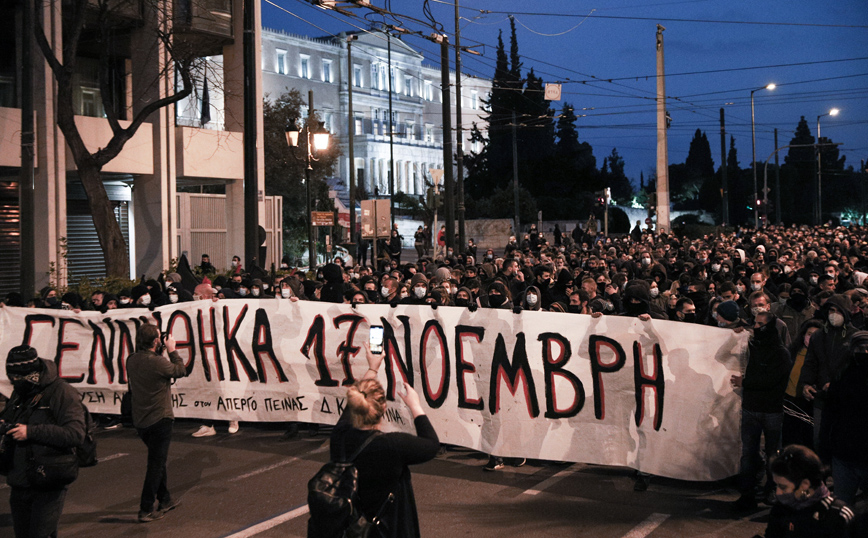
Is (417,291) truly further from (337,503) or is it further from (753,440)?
(337,503)

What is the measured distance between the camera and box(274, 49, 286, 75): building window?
86.9 meters

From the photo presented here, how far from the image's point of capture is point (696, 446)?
7062 mm

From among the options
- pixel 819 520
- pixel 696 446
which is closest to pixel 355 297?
pixel 696 446

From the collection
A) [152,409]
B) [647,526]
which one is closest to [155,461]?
[152,409]

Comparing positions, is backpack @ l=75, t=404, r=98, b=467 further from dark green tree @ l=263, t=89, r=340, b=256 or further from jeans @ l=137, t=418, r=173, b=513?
dark green tree @ l=263, t=89, r=340, b=256

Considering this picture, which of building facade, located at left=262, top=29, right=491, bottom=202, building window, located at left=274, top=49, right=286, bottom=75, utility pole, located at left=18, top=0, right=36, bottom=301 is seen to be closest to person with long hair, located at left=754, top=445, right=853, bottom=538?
utility pole, located at left=18, top=0, right=36, bottom=301

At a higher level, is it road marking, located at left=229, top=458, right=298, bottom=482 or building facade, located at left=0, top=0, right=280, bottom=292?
building facade, located at left=0, top=0, right=280, bottom=292

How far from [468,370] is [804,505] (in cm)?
455

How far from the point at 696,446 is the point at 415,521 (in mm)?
A: 3525

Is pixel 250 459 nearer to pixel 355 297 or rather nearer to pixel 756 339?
pixel 355 297

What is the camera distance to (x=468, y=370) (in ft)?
27.0

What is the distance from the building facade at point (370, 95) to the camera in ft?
287

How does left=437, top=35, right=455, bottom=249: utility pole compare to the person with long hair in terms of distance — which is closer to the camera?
the person with long hair

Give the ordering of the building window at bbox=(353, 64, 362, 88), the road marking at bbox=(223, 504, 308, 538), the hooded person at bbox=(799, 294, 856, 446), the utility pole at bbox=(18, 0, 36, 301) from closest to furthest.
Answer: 1. the road marking at bbox=(223, 504, 308, 538)
2. the hooded person at bbox=(799, 294, 856, 446)
3. the utility pole at bbox=(18, 0, 36, 301)
4. the building window at bbox=(353, 64, 362, 88)
